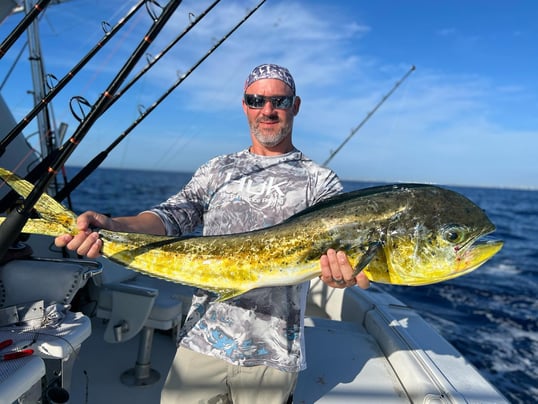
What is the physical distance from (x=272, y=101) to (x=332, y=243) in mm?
982

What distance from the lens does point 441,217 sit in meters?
1.83

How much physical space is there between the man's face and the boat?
1591 millimetres

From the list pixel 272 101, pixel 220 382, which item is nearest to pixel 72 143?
pixel 272 101

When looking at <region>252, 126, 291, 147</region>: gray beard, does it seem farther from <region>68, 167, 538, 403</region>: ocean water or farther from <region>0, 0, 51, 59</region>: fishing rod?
<region>68, 167, 538, 403</region>: ocean water

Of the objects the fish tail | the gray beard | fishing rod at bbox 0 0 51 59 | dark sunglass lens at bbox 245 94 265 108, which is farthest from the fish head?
fishing rod at bbox 0 0 51 59

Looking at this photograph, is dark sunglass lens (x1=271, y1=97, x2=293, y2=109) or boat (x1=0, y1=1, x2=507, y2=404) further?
dark sunglass lens (x1=271, y1=97, x2=293, y2=109)

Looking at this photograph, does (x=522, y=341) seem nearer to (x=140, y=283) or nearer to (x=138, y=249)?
(x=140, y=283)

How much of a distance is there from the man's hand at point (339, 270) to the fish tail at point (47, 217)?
1.24 metres

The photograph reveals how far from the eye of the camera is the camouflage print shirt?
214cm

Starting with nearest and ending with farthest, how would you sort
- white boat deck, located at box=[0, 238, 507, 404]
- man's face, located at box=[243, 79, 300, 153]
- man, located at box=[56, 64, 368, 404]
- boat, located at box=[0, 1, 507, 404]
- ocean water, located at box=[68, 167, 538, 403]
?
man, located at box=[56, 64, 368, 404] < boat, located at box=[0, 1, 507, 404] < man's face, located at box=[243, 79, 300, 153] < white boat deck, located at box=[0, 238, 507, 404] < ocean water, located at box=[68, 167, 538, 403]

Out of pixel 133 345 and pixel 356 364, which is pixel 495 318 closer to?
pixel 356 364

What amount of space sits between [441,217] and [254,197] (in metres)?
1.02

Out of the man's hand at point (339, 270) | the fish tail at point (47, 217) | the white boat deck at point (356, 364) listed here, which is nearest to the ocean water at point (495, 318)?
the white boat deck at point (356, 364)

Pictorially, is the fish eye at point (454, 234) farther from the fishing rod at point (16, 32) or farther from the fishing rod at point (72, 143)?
the fishing rod at point (16, 32)
